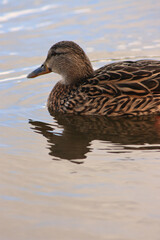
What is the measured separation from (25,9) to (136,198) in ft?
29.3

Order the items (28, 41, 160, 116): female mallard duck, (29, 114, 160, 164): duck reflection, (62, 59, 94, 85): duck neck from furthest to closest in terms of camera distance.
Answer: (62, 59, 94, 85): duck neck
(28, 41, 160, 116): female mallard duck
(29, 114, 160, 164): duck reflection

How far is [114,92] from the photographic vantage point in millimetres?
8852

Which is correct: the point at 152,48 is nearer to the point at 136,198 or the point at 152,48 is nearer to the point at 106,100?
the point at 106,100

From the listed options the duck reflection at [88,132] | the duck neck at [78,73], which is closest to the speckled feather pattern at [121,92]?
the duck reflection at [88,132]

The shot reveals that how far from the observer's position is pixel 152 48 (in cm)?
1165

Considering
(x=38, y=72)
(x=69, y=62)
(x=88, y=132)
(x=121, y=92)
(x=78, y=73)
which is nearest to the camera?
(x=88, y=132)

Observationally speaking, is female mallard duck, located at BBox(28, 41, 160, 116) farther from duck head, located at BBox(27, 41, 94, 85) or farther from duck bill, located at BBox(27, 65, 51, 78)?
duck bill, located at BBox(27, 65, 51, 78)

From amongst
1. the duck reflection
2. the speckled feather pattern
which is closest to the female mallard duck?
the speckled feather pattern

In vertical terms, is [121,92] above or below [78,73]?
below

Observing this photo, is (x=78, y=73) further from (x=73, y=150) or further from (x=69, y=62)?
(x=73, y=150)

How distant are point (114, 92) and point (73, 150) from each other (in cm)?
173

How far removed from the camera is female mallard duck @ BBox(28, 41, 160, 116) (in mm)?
8758

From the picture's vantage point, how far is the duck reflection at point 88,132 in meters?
7.57

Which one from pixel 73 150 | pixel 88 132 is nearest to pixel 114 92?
pixel 88 132
